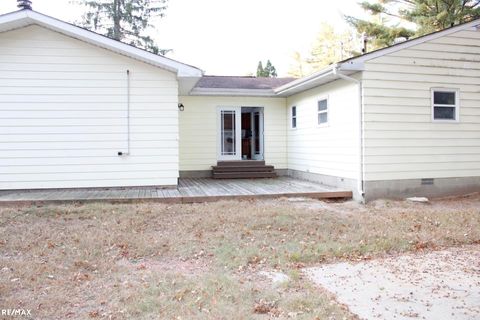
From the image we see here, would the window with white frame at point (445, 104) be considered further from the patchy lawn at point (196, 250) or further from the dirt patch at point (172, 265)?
the dirt patch at point (172, 265)

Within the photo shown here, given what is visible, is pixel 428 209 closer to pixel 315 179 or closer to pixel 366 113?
pixel 366 113

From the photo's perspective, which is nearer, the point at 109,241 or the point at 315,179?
the point at 109,241

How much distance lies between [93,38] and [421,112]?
7.57 metres

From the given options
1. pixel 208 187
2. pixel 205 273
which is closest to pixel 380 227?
pixel 205 273

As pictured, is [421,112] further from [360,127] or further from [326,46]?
[326,46]

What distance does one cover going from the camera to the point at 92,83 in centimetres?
924

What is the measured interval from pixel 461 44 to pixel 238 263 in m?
8.04

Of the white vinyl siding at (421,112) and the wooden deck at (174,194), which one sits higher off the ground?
the white vinyl siding at (421,112)

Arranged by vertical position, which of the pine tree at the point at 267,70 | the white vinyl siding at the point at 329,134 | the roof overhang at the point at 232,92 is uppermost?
the pine tree at the point at 267,70

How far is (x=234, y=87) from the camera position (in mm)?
13266

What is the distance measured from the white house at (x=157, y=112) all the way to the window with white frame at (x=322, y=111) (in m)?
0.78

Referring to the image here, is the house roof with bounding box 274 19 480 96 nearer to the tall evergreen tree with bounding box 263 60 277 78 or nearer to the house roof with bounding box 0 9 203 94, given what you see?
the house roof with bounding box 0 9 203 94

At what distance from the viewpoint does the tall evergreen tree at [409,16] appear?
17.8m

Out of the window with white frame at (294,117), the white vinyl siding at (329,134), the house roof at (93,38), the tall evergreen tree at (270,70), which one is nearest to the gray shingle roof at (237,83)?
the window with white frame at (294,117)
